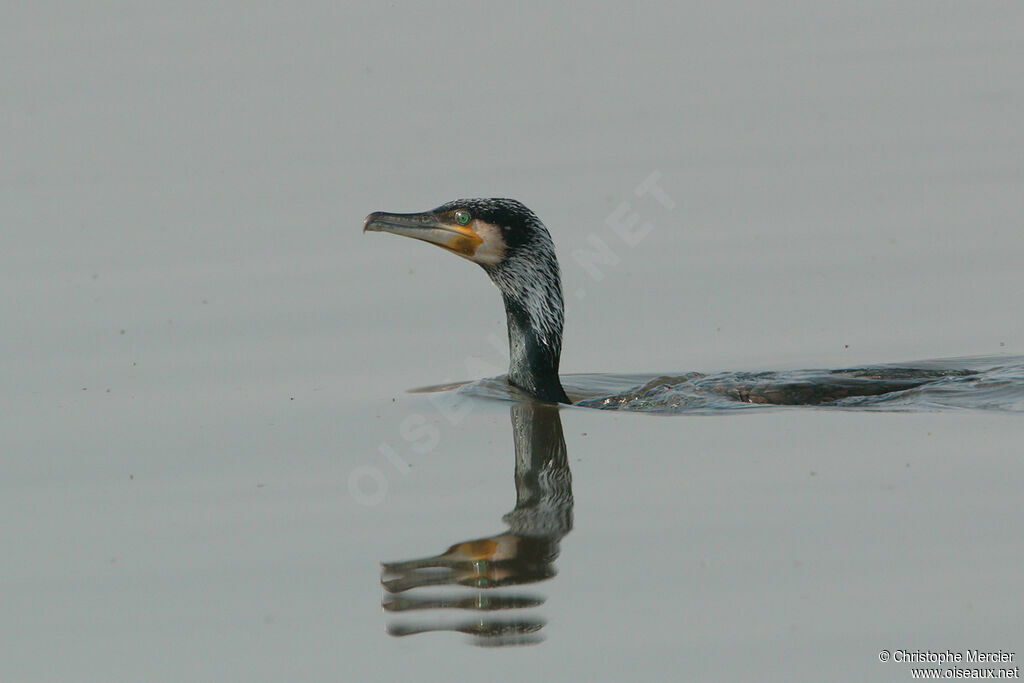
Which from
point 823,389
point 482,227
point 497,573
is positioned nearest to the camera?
point 497,573

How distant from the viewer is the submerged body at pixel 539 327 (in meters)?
9.61

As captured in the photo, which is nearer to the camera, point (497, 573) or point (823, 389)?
point (497, 573)

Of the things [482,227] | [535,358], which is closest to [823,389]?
[535,358]

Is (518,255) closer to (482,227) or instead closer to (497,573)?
(482,227)

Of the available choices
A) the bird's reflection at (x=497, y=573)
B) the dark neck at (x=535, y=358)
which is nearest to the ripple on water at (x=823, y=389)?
the dark neck at (x=535, y=358)

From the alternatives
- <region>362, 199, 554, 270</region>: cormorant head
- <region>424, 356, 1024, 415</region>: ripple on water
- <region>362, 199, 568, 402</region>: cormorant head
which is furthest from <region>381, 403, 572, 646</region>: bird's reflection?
<region>362, 199, 554, 270</region>: cormorant head

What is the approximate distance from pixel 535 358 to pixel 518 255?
0.65m

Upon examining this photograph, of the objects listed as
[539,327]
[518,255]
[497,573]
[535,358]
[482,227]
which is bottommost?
[497,573]

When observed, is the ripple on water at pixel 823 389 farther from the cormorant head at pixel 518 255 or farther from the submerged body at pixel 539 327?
the cormorant head at pixel 518 255

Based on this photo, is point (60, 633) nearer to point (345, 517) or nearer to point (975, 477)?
point (345, 517)

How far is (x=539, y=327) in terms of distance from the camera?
32.8 ft

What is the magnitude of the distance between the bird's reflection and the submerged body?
1733 mm

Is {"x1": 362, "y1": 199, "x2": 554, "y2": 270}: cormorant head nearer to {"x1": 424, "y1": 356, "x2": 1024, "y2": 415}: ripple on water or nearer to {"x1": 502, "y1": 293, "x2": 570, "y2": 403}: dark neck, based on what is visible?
{"x1": 502, "y1": 293, "x2": 570, "y2": 403}: dark neck

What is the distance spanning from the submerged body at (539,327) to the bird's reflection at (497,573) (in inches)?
68.2
